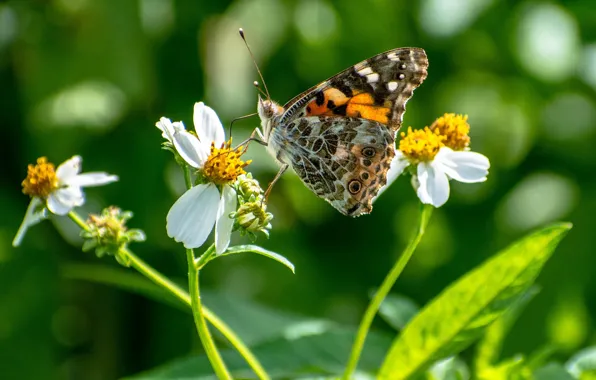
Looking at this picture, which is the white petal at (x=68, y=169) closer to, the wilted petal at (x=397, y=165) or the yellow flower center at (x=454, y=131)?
the wilted petal at (x=397, y=165)

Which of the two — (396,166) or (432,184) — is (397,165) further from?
(432,184)

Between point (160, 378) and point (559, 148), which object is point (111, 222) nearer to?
point (160, 378)

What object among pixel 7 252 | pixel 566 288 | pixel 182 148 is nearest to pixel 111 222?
pixel 182 148

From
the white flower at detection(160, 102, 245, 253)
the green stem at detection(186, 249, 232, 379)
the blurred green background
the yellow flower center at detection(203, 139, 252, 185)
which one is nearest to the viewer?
the green stem at detection(186, 249, 232, 379)

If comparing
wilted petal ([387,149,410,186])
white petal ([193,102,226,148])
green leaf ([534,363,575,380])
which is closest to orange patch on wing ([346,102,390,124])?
wilted petal ([387,149,410,186])

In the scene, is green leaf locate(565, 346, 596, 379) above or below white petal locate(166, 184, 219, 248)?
below

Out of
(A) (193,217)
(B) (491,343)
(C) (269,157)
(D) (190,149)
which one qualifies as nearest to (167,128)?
(D) (190,149)

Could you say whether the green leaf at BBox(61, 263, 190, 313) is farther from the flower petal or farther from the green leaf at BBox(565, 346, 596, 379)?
the green leaf at BBox(565, 346, 596, 379)

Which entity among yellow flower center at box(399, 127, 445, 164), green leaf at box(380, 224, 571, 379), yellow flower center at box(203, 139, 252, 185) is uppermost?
yellow flower center at box(203, 139, 252, 185)
